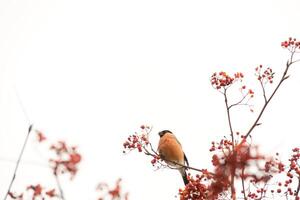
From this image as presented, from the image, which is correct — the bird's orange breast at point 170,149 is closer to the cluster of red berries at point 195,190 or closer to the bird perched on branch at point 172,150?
the bird perched on branch at point 172,150

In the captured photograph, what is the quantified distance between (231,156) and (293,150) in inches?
138

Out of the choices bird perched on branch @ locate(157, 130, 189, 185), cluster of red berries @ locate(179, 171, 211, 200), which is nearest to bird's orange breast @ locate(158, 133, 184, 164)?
bird perched on branch @ locate(157, 130, 189, 185)

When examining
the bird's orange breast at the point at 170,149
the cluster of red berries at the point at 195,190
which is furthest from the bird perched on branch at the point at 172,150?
the cluster of red berries at the point at 195,190

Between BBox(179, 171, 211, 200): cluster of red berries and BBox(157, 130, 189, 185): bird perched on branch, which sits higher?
BBox(157, 130, 189, 185): bird perched on branch

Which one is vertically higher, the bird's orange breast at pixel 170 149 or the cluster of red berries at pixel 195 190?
the bird's orange breast at pixel 170 149

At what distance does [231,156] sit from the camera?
6.11 ft

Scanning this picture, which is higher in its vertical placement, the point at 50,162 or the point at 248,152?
the point at 50,162

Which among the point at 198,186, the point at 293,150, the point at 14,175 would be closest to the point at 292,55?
the point at 293,150

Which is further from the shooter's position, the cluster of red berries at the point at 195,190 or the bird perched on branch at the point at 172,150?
the bird perched on branch at the point at 172,150

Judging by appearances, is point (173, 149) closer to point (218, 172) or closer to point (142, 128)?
point (142, 128)

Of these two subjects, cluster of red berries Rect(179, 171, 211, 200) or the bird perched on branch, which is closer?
cluster of red berries Rect(179, 171, 211, 200)

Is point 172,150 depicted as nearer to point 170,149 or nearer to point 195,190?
point 170,149

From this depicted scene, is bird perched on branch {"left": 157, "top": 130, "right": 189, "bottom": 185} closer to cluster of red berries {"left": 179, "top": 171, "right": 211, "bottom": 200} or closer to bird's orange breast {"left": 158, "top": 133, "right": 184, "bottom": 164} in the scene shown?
bird's orange breast {"left": 158, "top": 133, "right": 184, "bottom": 164}

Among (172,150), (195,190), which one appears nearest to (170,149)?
(172,150)
